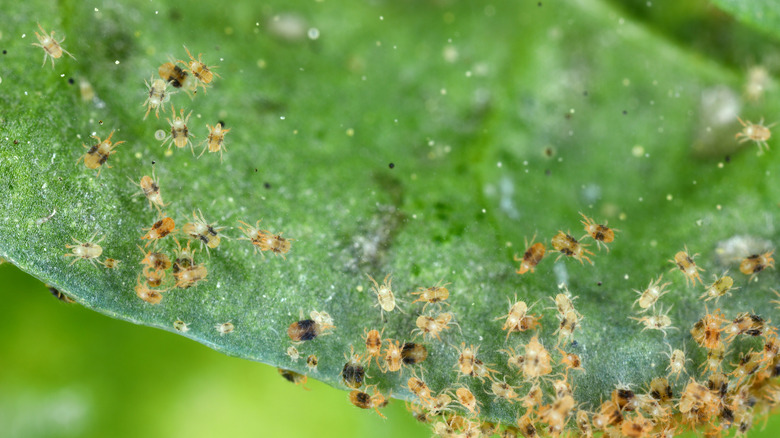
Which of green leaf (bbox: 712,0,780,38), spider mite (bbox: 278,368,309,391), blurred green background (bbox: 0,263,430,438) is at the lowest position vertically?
blurred green background (bbox: 0,263,430,438)

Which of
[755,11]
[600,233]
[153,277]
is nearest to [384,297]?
[153,277]

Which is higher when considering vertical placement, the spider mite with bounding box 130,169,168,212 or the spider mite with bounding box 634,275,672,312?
the spider mite with bounding box 130,169,168,212

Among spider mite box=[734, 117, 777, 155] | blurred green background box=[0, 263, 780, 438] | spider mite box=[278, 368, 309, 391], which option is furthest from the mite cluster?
spider mite box=[734, 117, 777, 155]

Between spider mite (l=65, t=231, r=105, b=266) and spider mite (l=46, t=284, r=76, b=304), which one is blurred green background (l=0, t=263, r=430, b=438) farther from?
spider mite (l=65, t=231, r=105, b=266)

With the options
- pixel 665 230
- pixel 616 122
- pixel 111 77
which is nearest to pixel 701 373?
pixel 665 230

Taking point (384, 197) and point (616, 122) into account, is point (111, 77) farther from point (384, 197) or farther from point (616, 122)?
point (616, 122)

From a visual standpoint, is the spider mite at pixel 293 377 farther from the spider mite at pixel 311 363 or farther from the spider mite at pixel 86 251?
the spider mite at pixel 86 251

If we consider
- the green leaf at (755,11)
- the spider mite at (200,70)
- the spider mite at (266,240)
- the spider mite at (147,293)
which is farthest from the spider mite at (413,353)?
the green leaf at (755,11)
